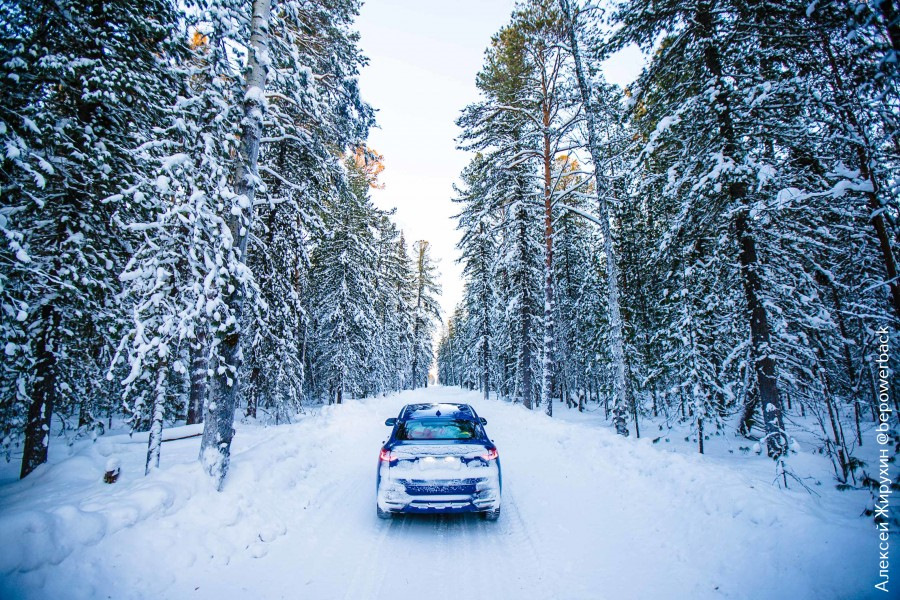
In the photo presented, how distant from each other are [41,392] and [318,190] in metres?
7.40

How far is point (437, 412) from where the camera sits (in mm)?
6512

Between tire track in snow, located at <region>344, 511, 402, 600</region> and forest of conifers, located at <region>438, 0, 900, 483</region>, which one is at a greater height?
forest of conifers, located at <region>438, 0, 900, 483</region>

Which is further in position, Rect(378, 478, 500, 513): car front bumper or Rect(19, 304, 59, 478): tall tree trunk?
Rect(19, 304, 59, 478): tall tree trunk

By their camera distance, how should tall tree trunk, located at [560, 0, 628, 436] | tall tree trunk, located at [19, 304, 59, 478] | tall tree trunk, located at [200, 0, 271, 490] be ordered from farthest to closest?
tall tree trunk, located at [560, 0, 628, 436], tall tree trunk, located at [19, 304, 59, 478], tall tree trunk, located at [200, 0, 271, 490]

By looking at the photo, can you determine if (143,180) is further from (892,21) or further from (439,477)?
(892,21)

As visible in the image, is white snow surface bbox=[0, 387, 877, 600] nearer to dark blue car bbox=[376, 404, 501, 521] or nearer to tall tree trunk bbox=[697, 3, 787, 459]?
dark blue car bbox=[376, 404, 501, 521]

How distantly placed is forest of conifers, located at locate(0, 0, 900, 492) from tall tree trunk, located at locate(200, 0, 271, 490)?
0.05 meters

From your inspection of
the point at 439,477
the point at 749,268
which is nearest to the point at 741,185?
the point at 749,268

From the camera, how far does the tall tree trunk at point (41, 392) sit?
22.3 feet

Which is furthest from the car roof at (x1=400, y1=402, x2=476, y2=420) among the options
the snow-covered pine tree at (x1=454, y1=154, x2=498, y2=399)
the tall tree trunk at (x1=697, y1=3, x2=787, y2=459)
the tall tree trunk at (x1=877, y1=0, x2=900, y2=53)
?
the snow-covered pine tree at (x1=454, y1=154, x2=498, y2=399)

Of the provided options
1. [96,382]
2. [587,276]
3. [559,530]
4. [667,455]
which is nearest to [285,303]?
[96,382]

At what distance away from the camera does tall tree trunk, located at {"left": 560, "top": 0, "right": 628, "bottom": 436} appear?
10.9 metres

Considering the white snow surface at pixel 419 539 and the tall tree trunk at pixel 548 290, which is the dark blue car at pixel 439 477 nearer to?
the white snow surface at pixel 419 539

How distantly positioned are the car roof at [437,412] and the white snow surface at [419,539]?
5.27 ft
